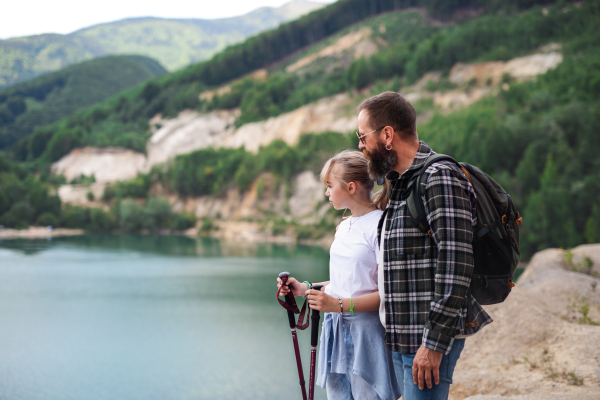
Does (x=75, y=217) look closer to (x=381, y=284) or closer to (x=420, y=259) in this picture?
(x=381, y=284)

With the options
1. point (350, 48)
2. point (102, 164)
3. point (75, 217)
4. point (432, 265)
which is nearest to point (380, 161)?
point (432, 265)

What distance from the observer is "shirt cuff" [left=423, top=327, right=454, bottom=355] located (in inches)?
70.2

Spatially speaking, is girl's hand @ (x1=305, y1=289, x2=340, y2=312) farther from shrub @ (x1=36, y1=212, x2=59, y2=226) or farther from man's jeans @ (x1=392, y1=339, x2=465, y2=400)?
shrub @ (x1=36, y1=212, x2=59, y2=226)

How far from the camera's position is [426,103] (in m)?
41.9

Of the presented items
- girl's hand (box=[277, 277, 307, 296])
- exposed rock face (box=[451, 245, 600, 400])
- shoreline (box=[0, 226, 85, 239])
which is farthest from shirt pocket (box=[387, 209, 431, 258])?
shoreline (box=[0, 226, 85, 239])

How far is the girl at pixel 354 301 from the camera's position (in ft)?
7.22

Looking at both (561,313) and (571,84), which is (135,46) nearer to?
(571,84)

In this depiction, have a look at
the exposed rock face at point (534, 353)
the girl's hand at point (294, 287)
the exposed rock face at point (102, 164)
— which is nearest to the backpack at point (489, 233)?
the girl's hand at point (294, 287)

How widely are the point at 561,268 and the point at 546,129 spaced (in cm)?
1884

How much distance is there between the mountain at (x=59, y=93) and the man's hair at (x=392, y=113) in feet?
290

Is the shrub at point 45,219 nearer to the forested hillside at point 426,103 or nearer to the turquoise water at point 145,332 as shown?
the forested hillside at point 426,103

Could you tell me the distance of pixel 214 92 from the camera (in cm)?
6769

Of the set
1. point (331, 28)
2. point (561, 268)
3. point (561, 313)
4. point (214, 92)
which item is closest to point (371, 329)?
point (561, 313)

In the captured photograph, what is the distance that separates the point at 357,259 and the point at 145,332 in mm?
10872
